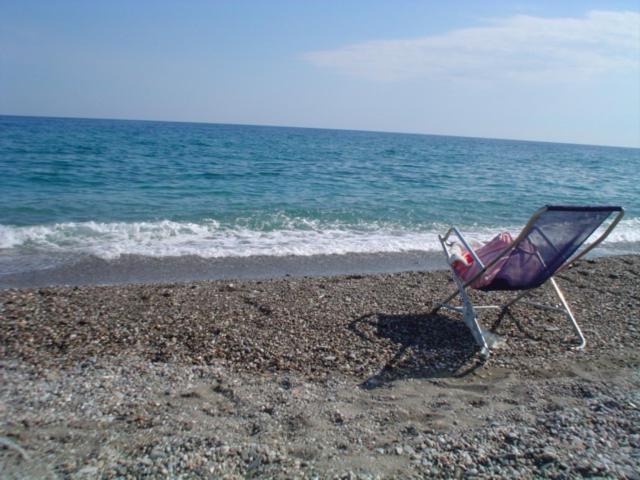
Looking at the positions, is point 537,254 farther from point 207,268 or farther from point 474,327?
A: point 207,268

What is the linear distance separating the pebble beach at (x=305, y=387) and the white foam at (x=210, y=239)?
2804 mm

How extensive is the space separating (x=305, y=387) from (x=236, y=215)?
8867 millimetres

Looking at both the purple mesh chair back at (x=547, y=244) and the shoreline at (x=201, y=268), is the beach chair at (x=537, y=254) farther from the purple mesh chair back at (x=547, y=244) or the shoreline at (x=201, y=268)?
the shoreline at (x=201, y=268)

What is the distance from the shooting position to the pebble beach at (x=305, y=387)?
2.64 meters

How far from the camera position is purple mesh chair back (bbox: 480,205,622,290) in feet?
13.9

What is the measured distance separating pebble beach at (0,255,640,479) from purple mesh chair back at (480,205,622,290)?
0.59m

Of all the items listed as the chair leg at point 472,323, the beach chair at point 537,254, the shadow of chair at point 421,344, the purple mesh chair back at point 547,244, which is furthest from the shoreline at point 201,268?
the purple mesh chair back at point 547,244

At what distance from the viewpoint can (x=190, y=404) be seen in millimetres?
3291

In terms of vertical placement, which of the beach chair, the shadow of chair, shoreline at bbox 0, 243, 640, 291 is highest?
the beach chair

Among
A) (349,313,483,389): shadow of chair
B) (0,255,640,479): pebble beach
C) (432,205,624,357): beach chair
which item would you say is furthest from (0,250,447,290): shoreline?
(432,205,624,357): beach chair

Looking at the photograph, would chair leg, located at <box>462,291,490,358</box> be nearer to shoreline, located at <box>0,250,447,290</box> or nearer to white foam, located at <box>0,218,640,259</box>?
shoreline, located at <box>0,250,447,290</box>

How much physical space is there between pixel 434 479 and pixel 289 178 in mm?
17666

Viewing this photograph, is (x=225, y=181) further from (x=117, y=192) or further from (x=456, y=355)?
(x=456, y=355)

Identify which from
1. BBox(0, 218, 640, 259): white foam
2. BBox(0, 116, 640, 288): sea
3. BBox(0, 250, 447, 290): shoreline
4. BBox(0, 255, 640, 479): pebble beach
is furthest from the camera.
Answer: BBox(0, 218, 640, 259): white foam
